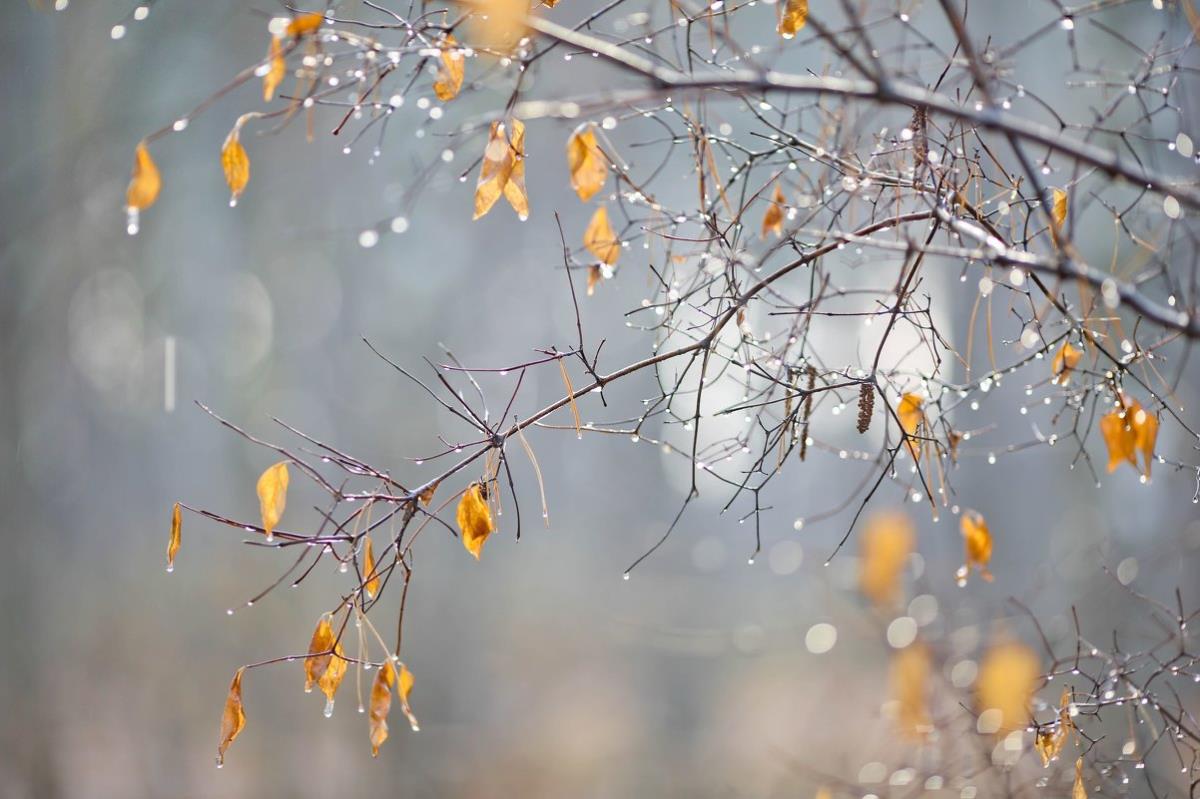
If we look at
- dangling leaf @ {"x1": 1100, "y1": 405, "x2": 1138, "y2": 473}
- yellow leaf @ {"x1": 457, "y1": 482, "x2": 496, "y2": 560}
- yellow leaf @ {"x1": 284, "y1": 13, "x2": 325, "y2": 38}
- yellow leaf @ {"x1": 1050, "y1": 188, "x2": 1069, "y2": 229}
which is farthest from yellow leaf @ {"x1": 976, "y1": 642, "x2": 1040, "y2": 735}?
yellow leaf @ {"x1": 284, "y1": 13, "x2": 325, "y2": 38}

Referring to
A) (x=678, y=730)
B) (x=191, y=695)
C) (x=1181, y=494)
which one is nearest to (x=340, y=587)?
(x=191, y=695)

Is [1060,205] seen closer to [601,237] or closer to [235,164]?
[601,237]

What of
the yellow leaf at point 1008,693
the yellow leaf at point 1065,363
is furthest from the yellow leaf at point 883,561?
the yellow leaf at point 1065,363

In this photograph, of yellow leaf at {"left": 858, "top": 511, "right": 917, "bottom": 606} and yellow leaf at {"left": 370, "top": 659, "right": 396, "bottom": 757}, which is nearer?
yellow leaf at {"left": 370, "top": 659, "right": 396, "bottom": 757}

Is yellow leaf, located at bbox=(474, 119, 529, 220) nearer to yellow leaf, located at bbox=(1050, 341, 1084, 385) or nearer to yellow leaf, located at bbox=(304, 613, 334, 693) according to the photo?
yellow leaf, located at bbox=(304, 613, 334, 693)

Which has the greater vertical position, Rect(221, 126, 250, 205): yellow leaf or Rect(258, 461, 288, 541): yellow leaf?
Rect(221, 126, 250, 205): yellow leaf

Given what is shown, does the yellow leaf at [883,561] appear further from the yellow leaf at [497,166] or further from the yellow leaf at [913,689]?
the yellow leaf at [497,166]

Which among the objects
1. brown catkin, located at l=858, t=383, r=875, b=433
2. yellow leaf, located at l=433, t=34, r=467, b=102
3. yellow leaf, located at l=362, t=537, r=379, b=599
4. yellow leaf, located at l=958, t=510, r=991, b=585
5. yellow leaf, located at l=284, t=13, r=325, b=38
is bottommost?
yellow leaf, located at l=362, t=537, r=379, b=599
